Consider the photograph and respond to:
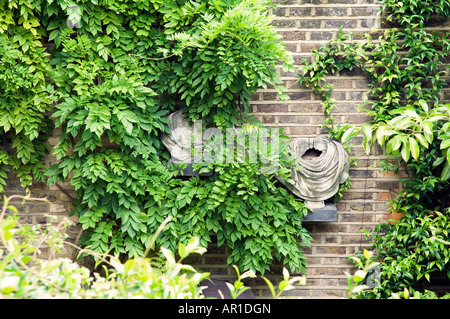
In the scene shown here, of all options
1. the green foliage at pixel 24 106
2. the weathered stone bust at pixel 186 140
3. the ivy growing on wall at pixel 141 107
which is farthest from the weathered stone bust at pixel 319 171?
the green foliage at pixel 24 106

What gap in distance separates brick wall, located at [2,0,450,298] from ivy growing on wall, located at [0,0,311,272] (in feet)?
0.85

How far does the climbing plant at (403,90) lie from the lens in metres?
2.73

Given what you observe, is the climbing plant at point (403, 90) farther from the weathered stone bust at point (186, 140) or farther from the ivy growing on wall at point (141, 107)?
the weathered stone bust at point (186, 140)

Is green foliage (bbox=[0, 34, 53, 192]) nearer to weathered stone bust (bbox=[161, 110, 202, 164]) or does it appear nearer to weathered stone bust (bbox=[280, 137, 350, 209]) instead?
weathered stone bust (bbox=[161, 110, 202, 164])

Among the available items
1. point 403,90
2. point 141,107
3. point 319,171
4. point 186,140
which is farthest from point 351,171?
point 141,107

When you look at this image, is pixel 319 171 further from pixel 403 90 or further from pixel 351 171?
pixel 403 90

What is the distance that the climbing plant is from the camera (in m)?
2.73

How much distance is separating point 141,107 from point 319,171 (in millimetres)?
1277

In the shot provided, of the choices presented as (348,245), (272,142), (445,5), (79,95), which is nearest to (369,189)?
(348,245)

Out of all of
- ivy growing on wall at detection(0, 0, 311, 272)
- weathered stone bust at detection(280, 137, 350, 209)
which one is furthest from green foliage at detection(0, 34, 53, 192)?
weathered stone bust at detection(280, 137, 350, 209)

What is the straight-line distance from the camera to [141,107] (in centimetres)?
261

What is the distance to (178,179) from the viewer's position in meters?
2.74
